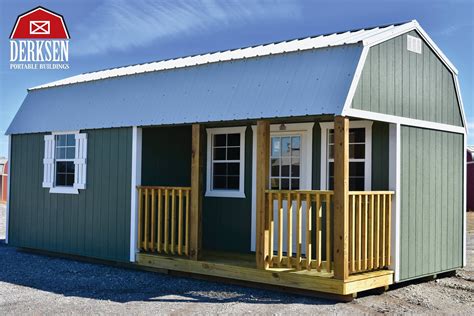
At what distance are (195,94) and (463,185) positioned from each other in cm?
444

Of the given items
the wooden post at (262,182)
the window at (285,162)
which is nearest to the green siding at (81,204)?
the window at (285,162)

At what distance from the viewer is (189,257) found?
29.2 ft

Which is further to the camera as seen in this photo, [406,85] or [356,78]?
[406,85]

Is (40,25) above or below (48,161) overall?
above

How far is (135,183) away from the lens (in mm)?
9562

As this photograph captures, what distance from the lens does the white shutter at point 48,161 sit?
36.5 feet

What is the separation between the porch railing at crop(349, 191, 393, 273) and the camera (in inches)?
290

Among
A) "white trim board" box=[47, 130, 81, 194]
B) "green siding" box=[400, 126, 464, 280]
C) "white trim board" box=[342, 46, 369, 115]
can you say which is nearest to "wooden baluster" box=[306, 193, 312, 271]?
"white trim board" box=[342, 46, 369, 115]

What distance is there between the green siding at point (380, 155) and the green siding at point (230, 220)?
222cm

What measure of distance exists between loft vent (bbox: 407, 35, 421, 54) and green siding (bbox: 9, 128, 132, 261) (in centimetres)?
428

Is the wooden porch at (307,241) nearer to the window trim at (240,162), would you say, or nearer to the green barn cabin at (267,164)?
the green barn cabin at (267,164)

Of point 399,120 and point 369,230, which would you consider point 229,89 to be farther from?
point 369,230

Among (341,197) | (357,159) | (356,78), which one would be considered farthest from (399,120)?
(341,197)

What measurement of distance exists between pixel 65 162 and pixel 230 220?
3.06 m
